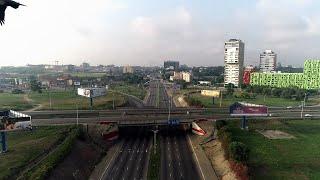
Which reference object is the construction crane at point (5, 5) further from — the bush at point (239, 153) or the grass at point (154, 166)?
the bush at point (239, 153)

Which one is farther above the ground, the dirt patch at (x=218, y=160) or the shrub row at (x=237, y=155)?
the shrub row at (x=237, y=155)

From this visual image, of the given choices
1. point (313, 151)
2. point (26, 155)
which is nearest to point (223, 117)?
point (313, 151)

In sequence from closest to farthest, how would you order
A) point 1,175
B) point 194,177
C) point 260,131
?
point 1,175 → point 194,177 → point 260,131

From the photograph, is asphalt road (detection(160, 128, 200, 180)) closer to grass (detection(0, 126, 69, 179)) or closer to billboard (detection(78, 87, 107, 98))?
grass (detection(0, 126, 69, 179))

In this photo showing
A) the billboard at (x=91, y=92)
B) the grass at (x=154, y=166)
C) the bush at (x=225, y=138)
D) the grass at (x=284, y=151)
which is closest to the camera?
the grass at (x=284, y=151)

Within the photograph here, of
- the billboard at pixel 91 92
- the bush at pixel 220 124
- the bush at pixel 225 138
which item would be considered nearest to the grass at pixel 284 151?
the bush at pixel 220 124

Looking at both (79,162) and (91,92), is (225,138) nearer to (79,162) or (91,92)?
(79,162)

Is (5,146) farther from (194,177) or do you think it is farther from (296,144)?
(296,144)

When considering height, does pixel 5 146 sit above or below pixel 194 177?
above
